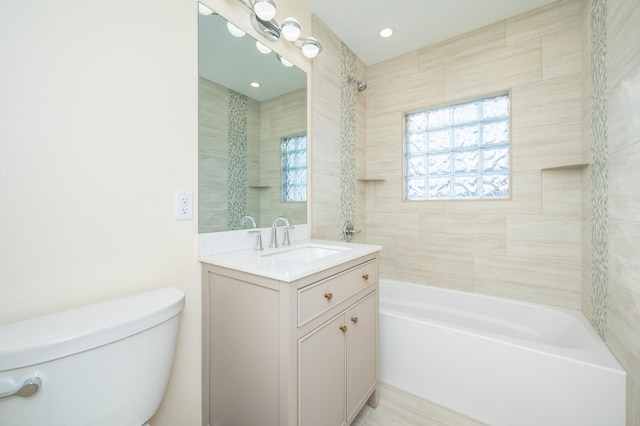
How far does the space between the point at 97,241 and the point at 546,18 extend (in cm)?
287

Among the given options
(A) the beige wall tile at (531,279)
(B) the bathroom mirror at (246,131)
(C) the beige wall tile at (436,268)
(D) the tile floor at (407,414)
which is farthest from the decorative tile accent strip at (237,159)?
(A) the beige wall tile at (531,279)

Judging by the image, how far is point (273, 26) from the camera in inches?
56.7

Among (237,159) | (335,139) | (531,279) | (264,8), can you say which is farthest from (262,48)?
(531,279)

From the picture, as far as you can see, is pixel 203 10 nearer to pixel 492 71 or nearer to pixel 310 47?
pixel 310 47

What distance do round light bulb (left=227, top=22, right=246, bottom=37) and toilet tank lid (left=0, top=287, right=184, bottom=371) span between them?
1.30m

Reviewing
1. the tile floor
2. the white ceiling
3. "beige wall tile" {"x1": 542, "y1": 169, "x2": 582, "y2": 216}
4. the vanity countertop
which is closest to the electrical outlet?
the vanity countertop

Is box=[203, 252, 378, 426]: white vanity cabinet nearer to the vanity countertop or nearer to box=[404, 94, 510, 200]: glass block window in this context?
the vanity countertop

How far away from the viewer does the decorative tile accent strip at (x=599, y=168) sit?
4.34 ft

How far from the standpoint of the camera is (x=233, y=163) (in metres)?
1.37

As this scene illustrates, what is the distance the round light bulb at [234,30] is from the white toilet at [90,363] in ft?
4.31

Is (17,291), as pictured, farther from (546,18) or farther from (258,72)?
(546,18)

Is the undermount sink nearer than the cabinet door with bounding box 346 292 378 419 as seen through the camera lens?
No

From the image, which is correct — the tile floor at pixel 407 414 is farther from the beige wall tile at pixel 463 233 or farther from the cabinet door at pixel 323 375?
the beige wall tile at pixel 463 233

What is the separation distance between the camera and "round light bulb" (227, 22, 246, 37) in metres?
1.31
